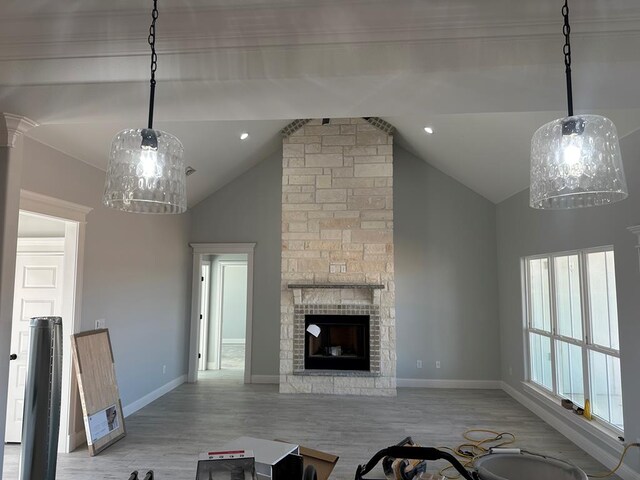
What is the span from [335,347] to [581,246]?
3536 mm

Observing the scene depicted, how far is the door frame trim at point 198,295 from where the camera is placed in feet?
21.5

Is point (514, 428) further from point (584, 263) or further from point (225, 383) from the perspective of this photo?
point (225, 383)

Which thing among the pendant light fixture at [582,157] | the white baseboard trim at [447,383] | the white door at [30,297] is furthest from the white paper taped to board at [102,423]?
the pendant light fixture at [582,157]

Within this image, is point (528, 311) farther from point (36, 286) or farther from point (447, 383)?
point (36, 286)

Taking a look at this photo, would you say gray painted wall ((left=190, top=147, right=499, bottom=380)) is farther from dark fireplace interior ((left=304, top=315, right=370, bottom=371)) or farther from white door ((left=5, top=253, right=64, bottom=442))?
white door ((left=5, top=253, right=64, bottom=442))

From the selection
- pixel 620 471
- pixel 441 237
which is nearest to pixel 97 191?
pixel 441 237

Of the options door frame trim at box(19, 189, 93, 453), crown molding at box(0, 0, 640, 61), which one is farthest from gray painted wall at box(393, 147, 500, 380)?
crown molding at box(0, 0, 640, 61)

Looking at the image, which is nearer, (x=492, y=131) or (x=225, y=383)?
(x=492, y=131)

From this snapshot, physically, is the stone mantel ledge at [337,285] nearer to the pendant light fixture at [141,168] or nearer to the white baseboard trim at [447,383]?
the white baseboard trim at [447,383]

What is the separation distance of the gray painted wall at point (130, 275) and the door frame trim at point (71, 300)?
106 millimetres

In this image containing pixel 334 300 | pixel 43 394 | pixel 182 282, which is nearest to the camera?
pixel 43 394

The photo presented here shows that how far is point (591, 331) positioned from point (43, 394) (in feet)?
14.6

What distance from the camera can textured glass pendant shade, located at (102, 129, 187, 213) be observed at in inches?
50.9

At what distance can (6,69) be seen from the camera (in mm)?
1804
